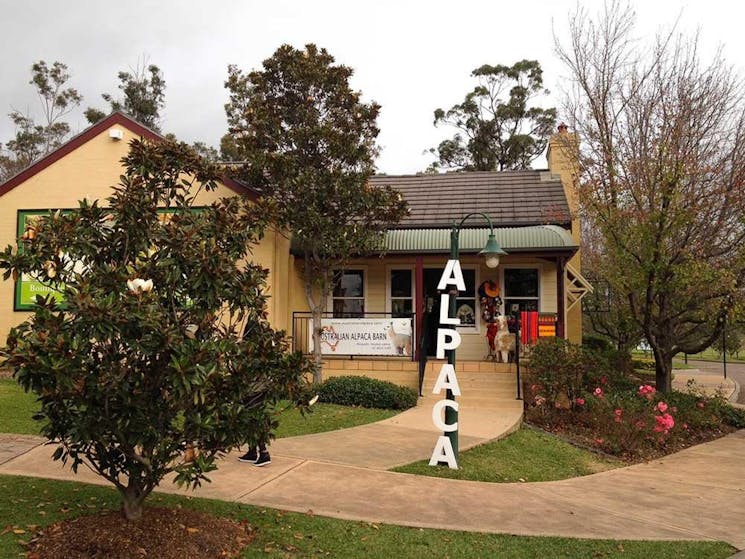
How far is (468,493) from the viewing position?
657 centimetres

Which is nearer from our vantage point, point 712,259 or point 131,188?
point 131,188

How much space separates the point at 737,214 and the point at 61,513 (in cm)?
1248

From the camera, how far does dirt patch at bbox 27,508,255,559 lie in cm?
434

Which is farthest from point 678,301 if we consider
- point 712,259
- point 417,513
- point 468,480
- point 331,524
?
point 331,524

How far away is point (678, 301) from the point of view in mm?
12562

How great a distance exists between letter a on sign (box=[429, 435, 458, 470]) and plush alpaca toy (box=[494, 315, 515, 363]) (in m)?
5.81

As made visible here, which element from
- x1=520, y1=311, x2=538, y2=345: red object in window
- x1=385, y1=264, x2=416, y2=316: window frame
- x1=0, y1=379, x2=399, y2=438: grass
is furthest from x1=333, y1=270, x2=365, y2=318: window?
x1=0, y1=379, x2=399, y2=438: grass

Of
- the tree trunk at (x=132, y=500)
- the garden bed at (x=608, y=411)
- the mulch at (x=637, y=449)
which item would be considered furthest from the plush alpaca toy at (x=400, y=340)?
the tree trunk at (x=132, y=500)

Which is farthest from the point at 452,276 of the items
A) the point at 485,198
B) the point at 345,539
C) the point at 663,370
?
the point at 485,198

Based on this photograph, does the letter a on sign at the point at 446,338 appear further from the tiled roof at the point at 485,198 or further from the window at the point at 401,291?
the window at the point at 401,291

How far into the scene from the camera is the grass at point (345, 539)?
15.8ft

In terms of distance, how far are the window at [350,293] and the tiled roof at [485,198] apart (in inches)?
68.1

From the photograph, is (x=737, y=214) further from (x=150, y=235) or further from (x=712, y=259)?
(x=150, y=235)

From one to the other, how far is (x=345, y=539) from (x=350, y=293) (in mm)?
10500
